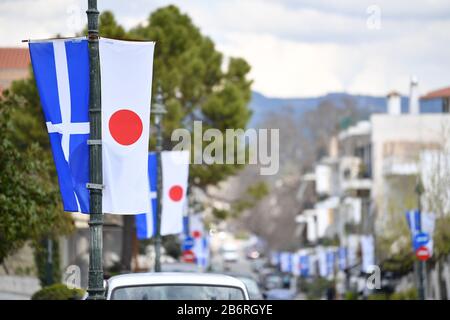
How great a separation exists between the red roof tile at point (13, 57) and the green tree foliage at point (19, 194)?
27.9 feet

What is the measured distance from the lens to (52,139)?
1430cm

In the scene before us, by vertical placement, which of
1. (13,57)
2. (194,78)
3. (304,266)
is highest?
(13,57)

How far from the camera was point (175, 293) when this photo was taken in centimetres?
1438

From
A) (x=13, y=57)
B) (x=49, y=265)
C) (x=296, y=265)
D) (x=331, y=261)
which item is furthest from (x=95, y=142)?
(x=296, y=265)

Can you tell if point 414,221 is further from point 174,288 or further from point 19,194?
point 174,288

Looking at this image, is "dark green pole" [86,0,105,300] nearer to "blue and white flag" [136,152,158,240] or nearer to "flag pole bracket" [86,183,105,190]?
"flag pole bracket" [86,183,105,190]

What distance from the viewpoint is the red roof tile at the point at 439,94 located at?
104675 mm

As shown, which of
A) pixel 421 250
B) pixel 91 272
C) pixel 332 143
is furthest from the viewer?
pixel 332 143

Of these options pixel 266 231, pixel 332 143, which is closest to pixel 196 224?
pixel 332 143

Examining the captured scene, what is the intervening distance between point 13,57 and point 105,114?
2707 centimetres

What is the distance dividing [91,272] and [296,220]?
12407 cm

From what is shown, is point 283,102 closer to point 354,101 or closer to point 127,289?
point 354,101

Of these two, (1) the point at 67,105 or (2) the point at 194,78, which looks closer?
(1) the point at 67,105

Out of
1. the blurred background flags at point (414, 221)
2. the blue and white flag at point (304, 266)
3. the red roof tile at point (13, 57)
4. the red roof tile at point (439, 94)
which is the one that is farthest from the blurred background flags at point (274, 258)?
the blurred background flags at point (414, 221)
